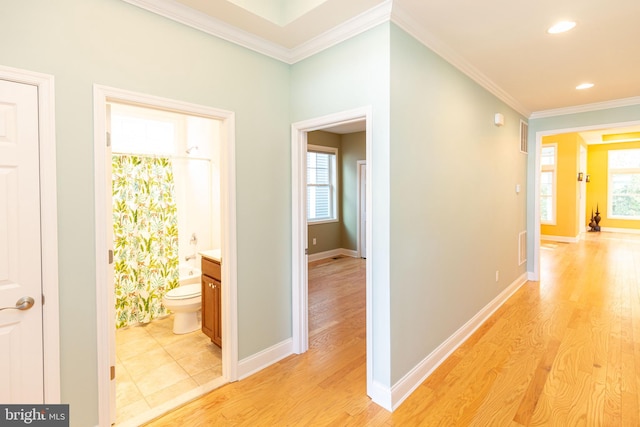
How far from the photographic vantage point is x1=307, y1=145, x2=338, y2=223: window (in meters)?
6.66

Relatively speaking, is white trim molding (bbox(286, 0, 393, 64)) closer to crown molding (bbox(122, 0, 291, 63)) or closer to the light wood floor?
crown molding (bbox(122, 0, 291, 63))

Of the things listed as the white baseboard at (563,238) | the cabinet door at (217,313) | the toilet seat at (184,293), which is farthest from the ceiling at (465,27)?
the white baseboard at (563,238)

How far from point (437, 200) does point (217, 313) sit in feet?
7.02

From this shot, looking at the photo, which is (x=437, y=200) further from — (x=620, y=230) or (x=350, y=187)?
(x=620, y=230)

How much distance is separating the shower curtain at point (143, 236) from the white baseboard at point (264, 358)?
67.2 inches

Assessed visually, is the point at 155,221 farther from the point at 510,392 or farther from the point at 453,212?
the point at 510,392

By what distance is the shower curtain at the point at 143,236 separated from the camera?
11.2 feet

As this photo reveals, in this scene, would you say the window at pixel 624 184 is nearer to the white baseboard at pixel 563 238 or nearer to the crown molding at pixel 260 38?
the white baseboard at pixel 563 238

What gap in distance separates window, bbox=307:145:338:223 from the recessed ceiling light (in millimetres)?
4473

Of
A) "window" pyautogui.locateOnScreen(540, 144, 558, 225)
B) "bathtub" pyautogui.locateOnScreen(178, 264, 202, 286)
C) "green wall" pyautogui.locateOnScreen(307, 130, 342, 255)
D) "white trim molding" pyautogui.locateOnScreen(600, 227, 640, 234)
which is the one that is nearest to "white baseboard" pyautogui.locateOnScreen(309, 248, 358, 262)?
"green wall" pyautogui.locateOnScreen(307, 130, 342, 255)

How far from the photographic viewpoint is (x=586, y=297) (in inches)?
168

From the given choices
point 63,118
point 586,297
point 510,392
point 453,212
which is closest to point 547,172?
point 586,297

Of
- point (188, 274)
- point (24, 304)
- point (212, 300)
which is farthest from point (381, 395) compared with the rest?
point (188, 274)

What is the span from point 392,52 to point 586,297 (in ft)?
14.3
